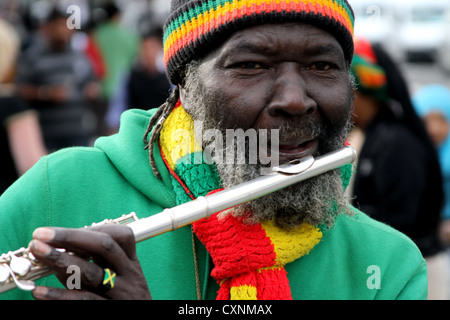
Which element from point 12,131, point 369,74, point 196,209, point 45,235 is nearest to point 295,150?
point 196,209

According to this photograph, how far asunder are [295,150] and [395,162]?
2.24m

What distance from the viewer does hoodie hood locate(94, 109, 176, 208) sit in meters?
2.21

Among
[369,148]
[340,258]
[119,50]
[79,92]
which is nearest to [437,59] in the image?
[119,50]

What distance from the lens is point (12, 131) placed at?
4.48m

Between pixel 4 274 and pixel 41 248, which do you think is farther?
pixel 4 274

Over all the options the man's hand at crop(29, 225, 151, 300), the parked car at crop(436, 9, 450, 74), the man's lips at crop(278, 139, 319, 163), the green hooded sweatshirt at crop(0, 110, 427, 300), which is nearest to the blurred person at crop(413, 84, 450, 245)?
the green hooded sweatshirt at crop(0, 110, 427, 300)

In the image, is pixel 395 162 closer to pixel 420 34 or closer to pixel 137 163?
pixel 137 163

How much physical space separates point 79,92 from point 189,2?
5431mm

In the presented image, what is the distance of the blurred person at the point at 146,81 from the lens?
305 inches

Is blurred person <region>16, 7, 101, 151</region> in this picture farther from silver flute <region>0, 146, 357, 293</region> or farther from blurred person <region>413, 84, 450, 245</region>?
silver flute <region>0, 146, 357, 293</region>

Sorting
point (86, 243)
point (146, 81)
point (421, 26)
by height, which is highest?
point (86, 243)

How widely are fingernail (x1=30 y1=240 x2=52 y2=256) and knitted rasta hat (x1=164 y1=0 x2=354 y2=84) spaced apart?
942mm

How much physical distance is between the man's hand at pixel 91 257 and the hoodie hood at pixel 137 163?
0.47 m

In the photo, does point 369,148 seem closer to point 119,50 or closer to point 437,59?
point 119,50
